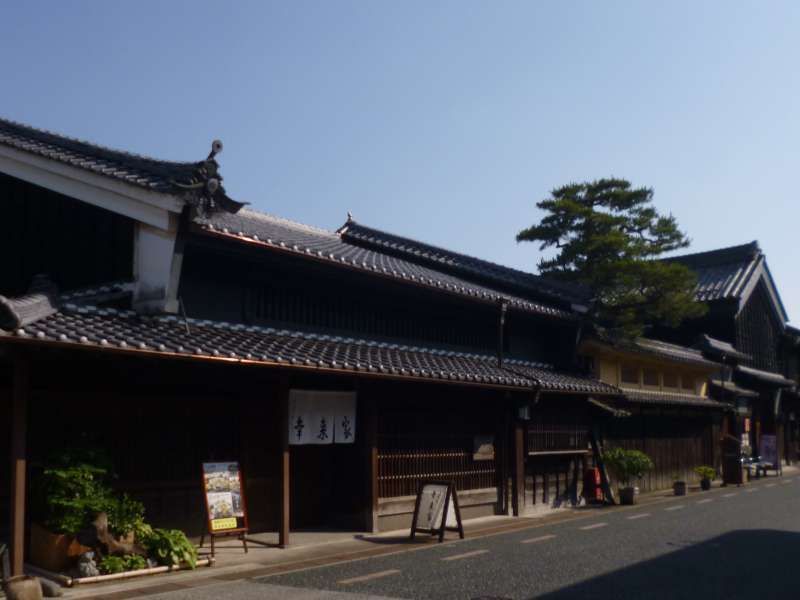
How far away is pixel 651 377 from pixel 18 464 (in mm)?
22514

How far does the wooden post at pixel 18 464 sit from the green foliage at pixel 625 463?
16.2 m

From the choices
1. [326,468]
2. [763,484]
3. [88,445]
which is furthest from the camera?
[763,484]

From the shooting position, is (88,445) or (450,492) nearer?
(88,445)

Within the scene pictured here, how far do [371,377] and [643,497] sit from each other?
1331cm

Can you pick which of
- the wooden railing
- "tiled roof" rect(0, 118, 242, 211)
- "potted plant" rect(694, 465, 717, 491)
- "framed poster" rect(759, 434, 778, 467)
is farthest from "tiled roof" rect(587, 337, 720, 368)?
"tiled roof" rect(0, 118, 242, 211)

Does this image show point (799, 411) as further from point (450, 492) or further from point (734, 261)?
point (450, 492)

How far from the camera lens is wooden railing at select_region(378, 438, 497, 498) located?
16.2 meters

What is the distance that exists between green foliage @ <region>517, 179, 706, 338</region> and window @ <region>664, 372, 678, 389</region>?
1.97 m

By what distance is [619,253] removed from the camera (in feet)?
94.7

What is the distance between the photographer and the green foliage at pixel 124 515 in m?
11.2

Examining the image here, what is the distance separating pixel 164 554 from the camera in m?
11.5

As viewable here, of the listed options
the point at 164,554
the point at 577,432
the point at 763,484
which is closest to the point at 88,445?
the point at 164,554

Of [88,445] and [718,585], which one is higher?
[88,445]

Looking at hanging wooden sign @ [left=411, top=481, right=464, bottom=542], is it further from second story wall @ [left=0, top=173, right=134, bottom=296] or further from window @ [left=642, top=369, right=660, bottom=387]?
window @ [left=642, top=369, right=660, bottom=387]
